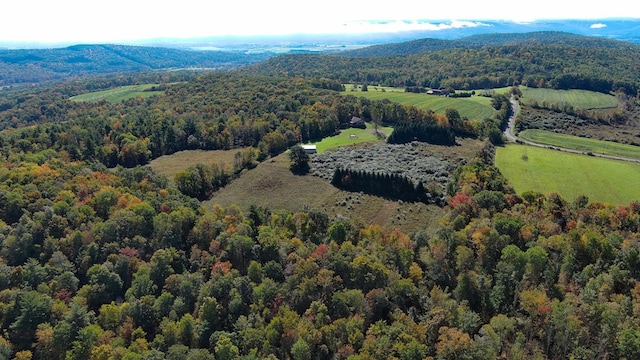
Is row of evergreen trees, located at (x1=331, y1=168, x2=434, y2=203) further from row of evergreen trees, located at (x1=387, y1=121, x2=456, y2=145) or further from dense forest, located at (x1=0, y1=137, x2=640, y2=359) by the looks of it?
row of evergreen trees, located at (x1=387, y1=121, x2=456, y2=145)

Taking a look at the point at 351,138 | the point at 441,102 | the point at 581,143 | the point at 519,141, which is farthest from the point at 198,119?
the point at 581,143

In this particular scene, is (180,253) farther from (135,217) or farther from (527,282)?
(527,282)

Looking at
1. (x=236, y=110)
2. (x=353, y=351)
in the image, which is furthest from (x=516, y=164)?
(x=236, y=110)

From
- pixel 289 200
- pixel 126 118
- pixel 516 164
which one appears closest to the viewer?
pixel 289 200

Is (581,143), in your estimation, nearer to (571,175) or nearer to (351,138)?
(571,175)

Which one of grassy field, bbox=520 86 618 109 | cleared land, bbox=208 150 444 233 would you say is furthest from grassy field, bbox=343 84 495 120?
cleared land, bbox=208 150 444 233
